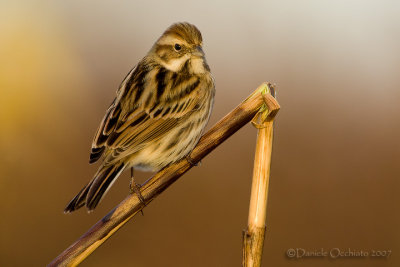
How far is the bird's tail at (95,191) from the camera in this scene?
9.89ft

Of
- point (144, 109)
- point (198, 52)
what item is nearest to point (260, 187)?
point (144, 109)

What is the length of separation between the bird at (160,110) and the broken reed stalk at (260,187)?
0.85 metres

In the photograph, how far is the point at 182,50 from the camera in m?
3.97

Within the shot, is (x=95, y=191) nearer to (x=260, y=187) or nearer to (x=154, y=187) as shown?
(x=154, y=187)

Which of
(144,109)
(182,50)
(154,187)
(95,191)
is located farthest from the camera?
(182,50)

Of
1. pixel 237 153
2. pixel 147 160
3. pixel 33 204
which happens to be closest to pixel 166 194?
pixel 237 153

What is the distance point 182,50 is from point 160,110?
Answer: 468 millimetres

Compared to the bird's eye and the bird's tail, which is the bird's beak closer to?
the bird's eye

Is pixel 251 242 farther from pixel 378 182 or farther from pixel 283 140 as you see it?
pixel 378 182

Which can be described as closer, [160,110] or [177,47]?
[160,110]

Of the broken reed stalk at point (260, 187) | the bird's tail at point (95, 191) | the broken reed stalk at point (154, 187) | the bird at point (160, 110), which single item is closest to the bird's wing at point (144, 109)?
the bird at point (160, 110)

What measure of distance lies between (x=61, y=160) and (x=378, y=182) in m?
3.33

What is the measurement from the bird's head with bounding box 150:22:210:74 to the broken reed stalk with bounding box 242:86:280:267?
3.85ft

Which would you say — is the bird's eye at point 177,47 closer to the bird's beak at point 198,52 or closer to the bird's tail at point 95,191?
the bird's beak at point 198,52
